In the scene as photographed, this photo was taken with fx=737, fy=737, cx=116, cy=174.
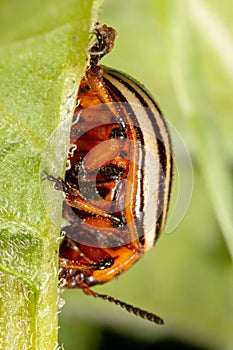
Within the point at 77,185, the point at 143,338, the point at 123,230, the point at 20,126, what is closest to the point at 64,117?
the point at 20,126

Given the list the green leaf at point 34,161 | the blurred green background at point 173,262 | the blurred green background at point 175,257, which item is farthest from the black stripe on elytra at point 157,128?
the blurred green background at point 173,262

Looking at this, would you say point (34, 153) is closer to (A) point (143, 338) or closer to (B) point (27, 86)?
(B) point (27, 86)

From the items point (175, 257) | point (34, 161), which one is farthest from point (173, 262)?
point (34, 161)

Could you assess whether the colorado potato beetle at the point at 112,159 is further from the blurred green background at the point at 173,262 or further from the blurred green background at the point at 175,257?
the blurred green background at the point at 173,262

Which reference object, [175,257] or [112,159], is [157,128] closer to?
[112,159]

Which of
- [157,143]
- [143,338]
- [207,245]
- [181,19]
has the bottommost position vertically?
[143,338]

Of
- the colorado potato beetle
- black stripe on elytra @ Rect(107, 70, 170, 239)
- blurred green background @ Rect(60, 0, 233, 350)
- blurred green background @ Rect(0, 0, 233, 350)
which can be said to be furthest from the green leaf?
blurred green background @ Rect(60, 0, 233, 350)
